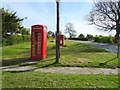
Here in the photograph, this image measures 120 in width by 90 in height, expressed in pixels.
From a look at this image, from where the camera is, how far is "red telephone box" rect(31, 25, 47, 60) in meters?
6.74

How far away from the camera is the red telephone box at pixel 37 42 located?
6738mm

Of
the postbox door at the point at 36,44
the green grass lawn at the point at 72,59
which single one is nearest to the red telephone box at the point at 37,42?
the postbox door at the point at 36,44

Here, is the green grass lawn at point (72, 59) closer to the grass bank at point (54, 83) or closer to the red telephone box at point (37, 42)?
the red telephone box at point (37, 42)

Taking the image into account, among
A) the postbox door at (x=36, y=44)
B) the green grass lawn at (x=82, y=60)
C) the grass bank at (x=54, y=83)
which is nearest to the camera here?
the grass bank at (x=54, y=83)

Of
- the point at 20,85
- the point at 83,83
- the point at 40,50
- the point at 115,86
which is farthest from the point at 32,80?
the point at 40,50

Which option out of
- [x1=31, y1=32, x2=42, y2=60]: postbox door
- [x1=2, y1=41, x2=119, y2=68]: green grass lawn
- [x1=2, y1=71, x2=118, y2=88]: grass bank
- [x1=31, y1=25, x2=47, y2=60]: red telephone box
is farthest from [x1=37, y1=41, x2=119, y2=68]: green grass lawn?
[x1=2, y1=71, x2=118, y2=88]: grass bank

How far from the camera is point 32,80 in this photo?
3.49 metres

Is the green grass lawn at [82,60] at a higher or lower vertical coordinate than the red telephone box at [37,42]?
lower

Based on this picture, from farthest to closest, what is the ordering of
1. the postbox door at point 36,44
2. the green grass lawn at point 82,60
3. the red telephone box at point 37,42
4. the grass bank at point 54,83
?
the postbox door at point 36,44 → the red telephone box at point 37,42 → the green grass lawn at point 82,60 → the grass bank at point 54,83

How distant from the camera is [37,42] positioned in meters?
6.89

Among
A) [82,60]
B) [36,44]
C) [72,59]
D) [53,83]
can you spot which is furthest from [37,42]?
[53,83]

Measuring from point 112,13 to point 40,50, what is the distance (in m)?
24.3

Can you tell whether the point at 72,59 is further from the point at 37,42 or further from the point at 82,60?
the point at 37,42

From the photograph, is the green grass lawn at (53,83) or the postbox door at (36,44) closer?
the green grass lawn at (53,83)
